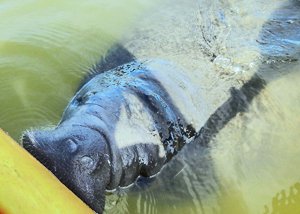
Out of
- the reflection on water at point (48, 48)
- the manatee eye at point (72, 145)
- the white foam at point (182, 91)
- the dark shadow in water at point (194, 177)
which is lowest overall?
the dark shadow in water at point (194, 177)

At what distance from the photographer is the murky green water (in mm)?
3449

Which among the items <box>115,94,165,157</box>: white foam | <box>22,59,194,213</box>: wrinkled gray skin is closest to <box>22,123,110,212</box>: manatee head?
<box>22,59,194,213</box>: wrinkled gray skin

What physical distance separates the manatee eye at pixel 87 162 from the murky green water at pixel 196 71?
1.81 ft

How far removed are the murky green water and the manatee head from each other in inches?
19.1

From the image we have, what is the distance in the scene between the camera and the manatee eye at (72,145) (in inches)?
103

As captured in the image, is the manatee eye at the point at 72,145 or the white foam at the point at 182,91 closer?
the manatee eye at the point at 72,145

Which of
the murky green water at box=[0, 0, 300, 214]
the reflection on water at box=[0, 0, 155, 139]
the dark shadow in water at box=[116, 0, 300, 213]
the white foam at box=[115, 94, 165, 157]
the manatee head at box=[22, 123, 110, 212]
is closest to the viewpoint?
the manatee head at box=[22, 123, 110, 212]

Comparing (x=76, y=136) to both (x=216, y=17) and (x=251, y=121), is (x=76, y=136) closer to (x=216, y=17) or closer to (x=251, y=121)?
(x=251, y=121)

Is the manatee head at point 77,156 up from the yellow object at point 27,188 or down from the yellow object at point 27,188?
down

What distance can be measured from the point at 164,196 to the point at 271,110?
112cm

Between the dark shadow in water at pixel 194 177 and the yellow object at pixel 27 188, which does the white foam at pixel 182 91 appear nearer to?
the dark shadow in water at pixel 194 177

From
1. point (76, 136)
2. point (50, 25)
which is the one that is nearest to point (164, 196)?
point (76, 136)

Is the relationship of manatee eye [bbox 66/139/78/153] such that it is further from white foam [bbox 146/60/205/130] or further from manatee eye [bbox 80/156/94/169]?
white foam [bbox 146/60/205/130]

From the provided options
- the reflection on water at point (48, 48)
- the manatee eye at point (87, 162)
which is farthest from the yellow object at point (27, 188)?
the reflection on water at point (48, 48)
